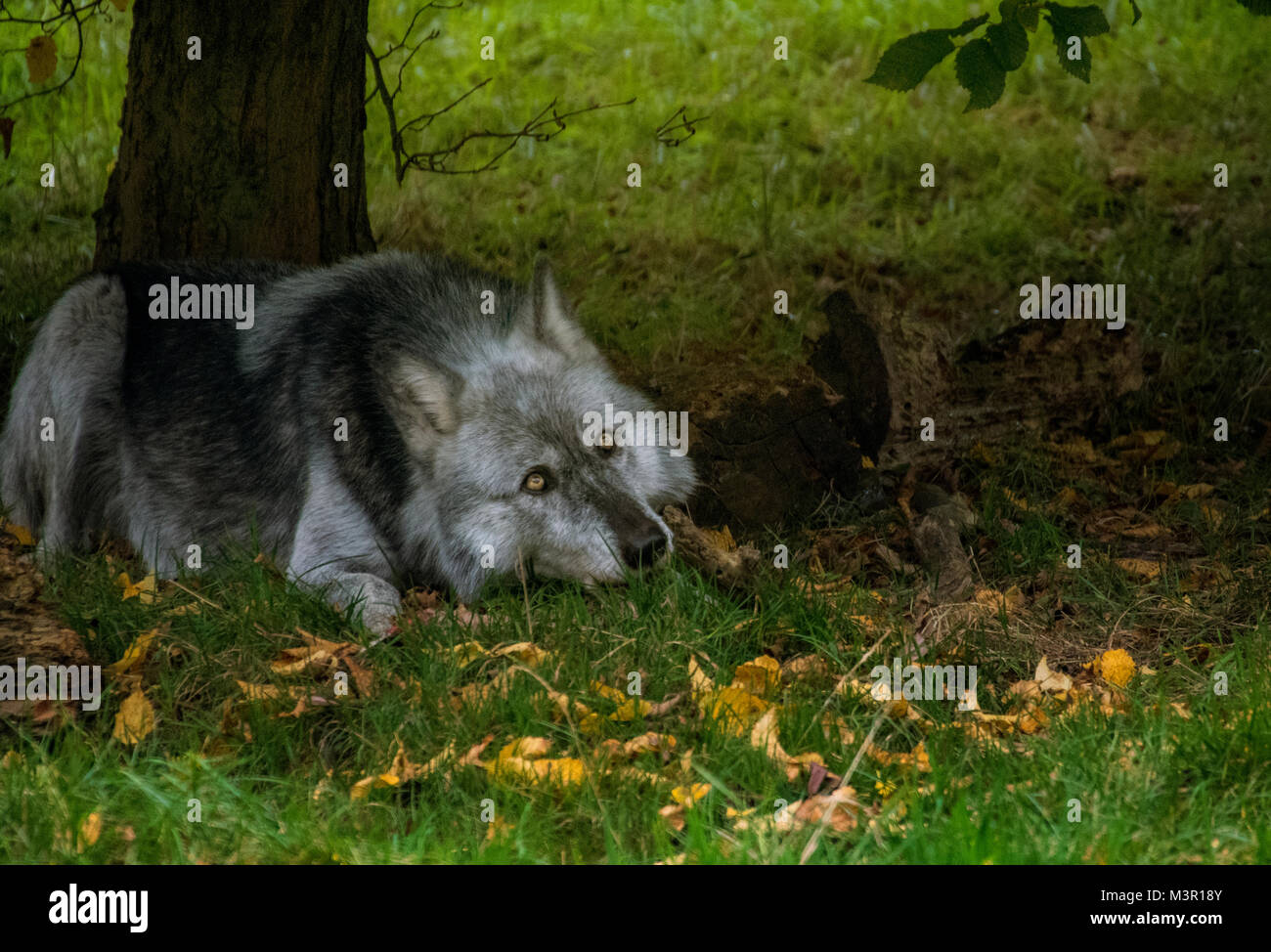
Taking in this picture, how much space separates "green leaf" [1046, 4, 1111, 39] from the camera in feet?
17.0

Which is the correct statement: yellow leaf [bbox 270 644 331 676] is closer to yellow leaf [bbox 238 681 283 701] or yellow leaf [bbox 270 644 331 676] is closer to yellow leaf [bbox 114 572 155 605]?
yellow leaf [bbox 238 681 283 701]

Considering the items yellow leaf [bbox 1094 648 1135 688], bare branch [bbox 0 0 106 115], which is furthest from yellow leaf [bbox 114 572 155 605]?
yellow leaf [bbox 1094 648 1135 688]

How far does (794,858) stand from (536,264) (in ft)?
11.3

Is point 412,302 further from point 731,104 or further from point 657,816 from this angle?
point 731,104

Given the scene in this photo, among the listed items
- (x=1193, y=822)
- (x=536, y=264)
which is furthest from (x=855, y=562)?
(x=1193, y=822)

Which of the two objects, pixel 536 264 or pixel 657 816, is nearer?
pixel 657 816

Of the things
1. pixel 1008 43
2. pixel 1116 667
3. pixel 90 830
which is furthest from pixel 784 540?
pixel 90 830

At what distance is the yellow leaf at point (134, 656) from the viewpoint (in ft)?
16.0

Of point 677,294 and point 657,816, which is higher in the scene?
point 677,294

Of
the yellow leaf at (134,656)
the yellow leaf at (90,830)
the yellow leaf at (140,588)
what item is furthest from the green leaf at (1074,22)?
the yellow leaf at (90,830)

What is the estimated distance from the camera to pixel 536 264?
6.18 metres

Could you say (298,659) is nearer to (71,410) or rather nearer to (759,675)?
(759,675)

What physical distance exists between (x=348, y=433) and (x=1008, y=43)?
3.34 meters

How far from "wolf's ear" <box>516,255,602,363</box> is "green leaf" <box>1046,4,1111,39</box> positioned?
7.95 ft
